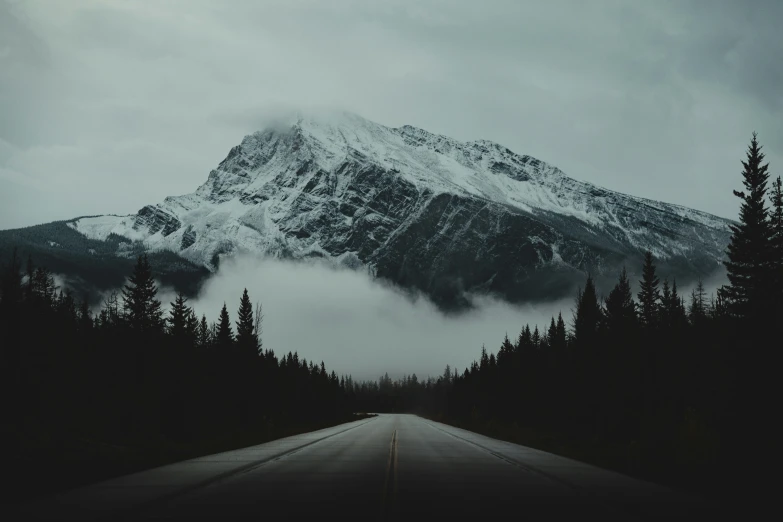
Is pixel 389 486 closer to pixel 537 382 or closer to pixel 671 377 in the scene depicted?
pixel 671 377

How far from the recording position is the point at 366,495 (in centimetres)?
1385

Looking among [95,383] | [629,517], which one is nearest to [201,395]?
[95,383]

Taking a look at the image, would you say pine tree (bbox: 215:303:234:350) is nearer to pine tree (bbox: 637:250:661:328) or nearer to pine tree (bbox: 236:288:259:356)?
pine tree (bbox: 236:288:259:356)

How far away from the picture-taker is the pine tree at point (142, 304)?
74.2 m

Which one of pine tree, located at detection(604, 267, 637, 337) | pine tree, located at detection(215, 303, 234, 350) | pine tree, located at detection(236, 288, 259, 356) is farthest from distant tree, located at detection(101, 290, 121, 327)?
pine tree, located at detection(604, 267, 637, 337)

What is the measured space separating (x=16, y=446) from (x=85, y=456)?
2.04m

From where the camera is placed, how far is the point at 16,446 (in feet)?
64.5

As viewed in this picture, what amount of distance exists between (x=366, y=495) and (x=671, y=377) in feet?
166

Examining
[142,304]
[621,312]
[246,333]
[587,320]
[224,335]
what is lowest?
[224,335]

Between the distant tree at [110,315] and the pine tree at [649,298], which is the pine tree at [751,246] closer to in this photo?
the pine tree at [649,298]

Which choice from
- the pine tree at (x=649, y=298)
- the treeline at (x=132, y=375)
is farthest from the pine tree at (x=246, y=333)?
the pine tree at (x=649, y=298)

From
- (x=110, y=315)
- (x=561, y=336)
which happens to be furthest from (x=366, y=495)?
(x=110, y=315)

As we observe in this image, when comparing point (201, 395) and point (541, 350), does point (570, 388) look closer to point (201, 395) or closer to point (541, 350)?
point (541, 350)

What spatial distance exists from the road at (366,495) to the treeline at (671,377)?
3157 mm
